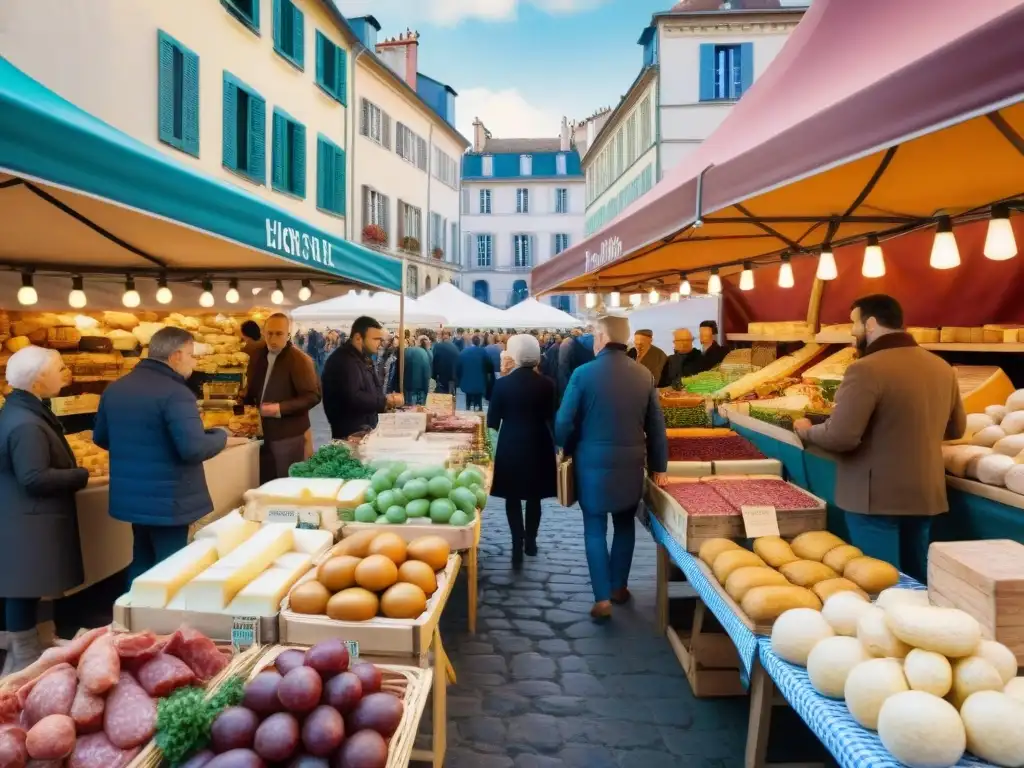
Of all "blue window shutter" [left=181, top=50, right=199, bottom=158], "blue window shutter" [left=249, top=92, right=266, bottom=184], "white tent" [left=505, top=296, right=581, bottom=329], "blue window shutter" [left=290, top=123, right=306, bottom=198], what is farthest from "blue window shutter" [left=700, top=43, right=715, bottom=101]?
"blue window shutter" [left=181, top=50, right=199, bottom=158]

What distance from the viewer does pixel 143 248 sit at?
18.1 ft

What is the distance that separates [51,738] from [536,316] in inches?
669

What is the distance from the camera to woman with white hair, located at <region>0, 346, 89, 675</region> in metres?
3.62

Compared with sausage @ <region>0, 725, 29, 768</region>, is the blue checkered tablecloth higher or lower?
lower

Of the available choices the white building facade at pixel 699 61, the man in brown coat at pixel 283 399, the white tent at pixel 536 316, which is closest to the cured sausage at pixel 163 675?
the man in brown coat at pixel 283 399

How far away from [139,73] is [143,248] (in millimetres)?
6110

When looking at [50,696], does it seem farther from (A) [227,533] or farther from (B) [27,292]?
(B) [27,292]

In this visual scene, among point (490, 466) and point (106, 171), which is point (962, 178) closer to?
point (490, 466)

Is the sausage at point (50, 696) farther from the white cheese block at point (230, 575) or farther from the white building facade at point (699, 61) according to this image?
the white building facade at point (699, 61)

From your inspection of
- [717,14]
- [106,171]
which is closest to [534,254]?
[717,14]

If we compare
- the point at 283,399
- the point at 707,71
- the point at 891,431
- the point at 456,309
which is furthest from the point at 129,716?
the point at 707,71

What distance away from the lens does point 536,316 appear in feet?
61.0

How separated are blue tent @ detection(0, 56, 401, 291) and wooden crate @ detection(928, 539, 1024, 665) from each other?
303 cm

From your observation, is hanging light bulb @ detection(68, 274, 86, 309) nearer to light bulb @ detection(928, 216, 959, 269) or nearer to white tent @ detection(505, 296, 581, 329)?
light bulb @ detection(928, 216, 959, 269)
